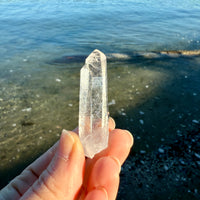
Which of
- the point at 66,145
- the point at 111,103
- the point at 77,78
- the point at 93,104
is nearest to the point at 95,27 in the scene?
the point at 77,78

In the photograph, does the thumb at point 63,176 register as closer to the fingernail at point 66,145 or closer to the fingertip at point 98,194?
the fingernail at point 66,145

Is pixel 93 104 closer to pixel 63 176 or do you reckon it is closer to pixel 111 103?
pixel 63 176

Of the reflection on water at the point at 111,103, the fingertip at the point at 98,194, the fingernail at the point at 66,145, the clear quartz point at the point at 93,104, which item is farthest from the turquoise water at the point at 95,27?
the fingertip at the point at 98,194

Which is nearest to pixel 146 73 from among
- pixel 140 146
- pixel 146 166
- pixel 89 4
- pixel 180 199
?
pixel 140 146

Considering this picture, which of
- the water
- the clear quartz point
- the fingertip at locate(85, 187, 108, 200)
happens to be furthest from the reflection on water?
the fingertip at locate(85, 187, 108, 200)

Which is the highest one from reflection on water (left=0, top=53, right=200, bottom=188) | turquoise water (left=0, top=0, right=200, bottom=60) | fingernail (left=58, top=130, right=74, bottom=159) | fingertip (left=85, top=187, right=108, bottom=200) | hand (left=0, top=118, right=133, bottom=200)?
fingernail (left=58, top=130, right=74, bottom=159)

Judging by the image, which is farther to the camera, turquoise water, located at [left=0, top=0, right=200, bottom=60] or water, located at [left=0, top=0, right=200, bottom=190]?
turquoise water, located at [left=0, top=0, right=200, bottom=60]

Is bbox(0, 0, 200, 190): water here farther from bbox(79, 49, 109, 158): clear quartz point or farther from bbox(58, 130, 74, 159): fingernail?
bbox(58, 130, 74, 159): fingernail

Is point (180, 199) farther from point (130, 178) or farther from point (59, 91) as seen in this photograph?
point (59, 91)
